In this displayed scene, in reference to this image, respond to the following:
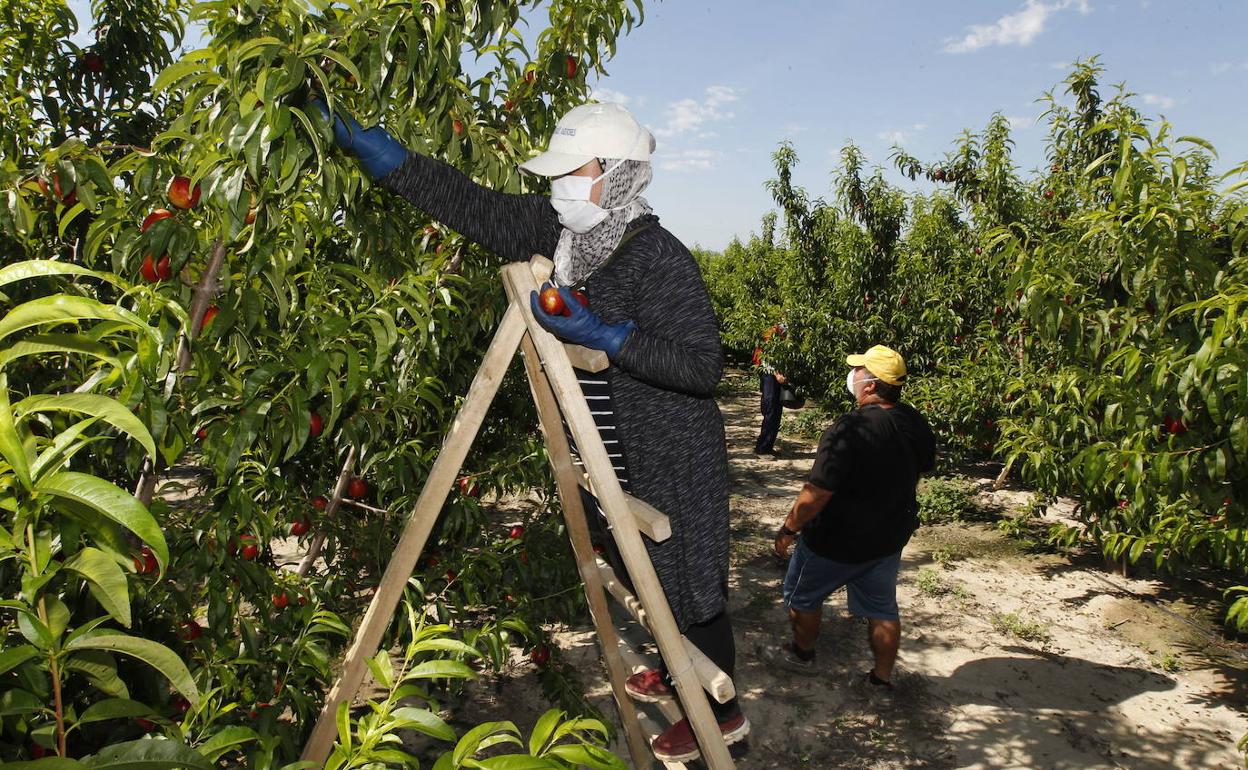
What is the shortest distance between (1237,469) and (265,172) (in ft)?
11.6

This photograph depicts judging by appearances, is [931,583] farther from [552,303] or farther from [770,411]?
[552,303]

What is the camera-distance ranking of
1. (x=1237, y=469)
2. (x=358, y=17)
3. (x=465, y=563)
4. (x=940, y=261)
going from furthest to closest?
1. (x=940, y=261)
2. (x=1237, y=469)
3. (x=465, y=563)
4. (x=358, y=17)

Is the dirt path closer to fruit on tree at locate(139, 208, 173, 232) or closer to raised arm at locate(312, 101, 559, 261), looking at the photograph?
raised arm at locate(312, 101, 559, 261)

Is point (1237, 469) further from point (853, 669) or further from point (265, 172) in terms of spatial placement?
point (265, 172)

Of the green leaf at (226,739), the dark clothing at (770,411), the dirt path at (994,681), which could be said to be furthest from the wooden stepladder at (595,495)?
the dark clothing at (770,411)

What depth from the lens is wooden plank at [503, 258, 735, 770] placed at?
158cm

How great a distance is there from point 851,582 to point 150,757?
10.9 ft

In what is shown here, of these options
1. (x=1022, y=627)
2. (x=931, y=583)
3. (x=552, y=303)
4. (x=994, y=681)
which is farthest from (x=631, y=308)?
(x=931, y=583)

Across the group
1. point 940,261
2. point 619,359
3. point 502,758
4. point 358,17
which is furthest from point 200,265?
point 940,261

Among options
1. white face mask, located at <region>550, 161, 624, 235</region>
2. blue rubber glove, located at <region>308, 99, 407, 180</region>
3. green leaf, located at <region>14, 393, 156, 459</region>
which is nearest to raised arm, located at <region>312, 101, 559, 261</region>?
blue rubber glove, located at <region>308, 99, 407, 180</region>

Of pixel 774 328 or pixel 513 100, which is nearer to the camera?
pixel 513 100

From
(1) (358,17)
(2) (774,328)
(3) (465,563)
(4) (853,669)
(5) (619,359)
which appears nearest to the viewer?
(1) (358,17)

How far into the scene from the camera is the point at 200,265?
1291 mm

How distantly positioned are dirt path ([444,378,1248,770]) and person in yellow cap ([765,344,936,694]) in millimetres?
343
